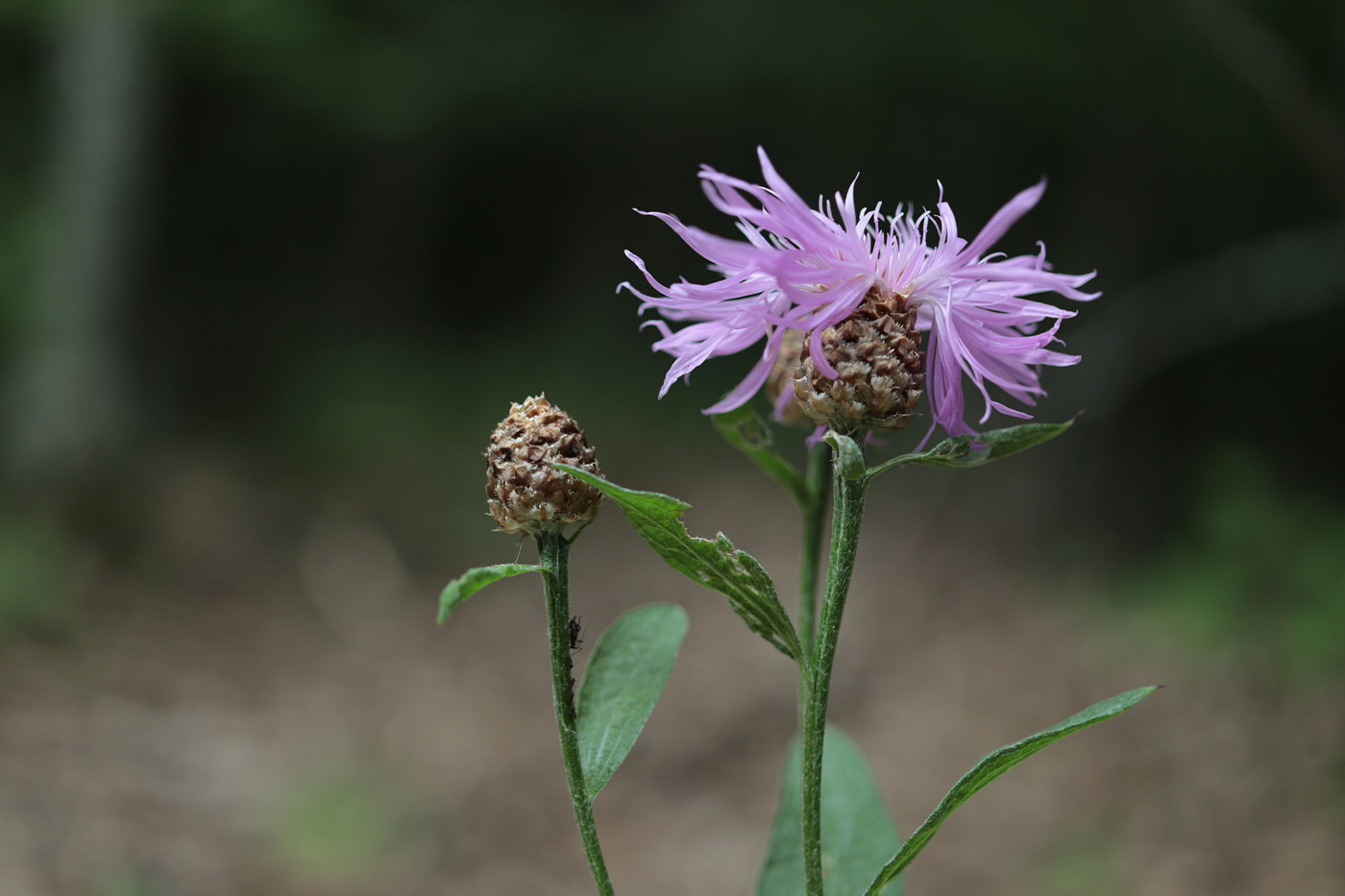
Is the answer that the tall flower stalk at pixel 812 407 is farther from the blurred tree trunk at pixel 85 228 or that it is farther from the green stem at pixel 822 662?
the blurred tree trunk at pixel 85 228

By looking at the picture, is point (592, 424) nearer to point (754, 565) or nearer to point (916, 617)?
point (916, 617)

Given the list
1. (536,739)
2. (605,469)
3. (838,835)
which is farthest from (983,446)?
(605,469)

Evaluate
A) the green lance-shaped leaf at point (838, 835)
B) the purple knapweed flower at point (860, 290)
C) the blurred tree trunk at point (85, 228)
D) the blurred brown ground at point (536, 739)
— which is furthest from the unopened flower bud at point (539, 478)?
the blurred tree trunk at point (85, 228)

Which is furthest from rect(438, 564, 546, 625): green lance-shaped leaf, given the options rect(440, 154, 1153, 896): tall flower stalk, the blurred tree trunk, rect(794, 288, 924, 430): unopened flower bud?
the blurred tree trunk

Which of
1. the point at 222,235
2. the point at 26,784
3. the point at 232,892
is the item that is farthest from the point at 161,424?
the point at 232,892

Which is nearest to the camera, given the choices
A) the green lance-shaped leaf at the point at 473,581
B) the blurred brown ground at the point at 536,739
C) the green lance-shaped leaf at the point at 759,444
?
the green lance-shaped leaf at the point at 473,581

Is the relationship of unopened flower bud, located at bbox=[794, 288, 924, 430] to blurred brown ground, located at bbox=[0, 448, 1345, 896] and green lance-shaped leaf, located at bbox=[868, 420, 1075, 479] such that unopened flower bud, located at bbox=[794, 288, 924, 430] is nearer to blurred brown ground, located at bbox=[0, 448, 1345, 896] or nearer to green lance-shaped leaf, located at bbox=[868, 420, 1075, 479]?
green lance-shaped leaf, located at bbox=[868, 420, 1075, 479]
